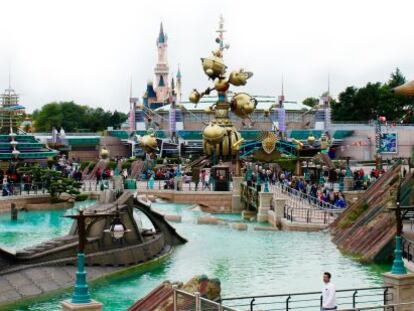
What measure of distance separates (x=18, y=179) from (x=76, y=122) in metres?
98.4

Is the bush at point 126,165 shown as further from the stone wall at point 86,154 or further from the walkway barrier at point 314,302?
the walkway barrier at point 314,302

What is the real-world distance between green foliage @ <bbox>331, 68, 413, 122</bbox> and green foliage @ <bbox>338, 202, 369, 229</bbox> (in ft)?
237

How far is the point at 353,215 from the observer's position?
35625 millimetres

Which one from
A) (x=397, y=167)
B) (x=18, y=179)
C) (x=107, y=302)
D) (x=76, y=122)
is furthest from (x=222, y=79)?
(x=76, y=122)

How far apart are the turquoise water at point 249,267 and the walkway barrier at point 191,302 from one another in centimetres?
626

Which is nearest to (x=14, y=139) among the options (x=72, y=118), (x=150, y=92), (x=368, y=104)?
(x=368, y=104)

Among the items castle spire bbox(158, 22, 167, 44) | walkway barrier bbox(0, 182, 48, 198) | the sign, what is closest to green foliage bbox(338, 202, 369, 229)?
walkway barrier bbox(0, 182, 48, 198)

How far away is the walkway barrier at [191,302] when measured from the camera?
15312mm

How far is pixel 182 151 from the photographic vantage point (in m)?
84.9

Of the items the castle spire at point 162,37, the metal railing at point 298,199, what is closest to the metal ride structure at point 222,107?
the metal railing at point 298,199

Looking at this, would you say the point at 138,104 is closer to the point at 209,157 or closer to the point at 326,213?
the point at 209,157

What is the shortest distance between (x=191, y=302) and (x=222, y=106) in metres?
→ 43.3

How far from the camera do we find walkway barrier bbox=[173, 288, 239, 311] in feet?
50.2

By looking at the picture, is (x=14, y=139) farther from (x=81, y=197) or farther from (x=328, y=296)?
(x=328, y=296)
